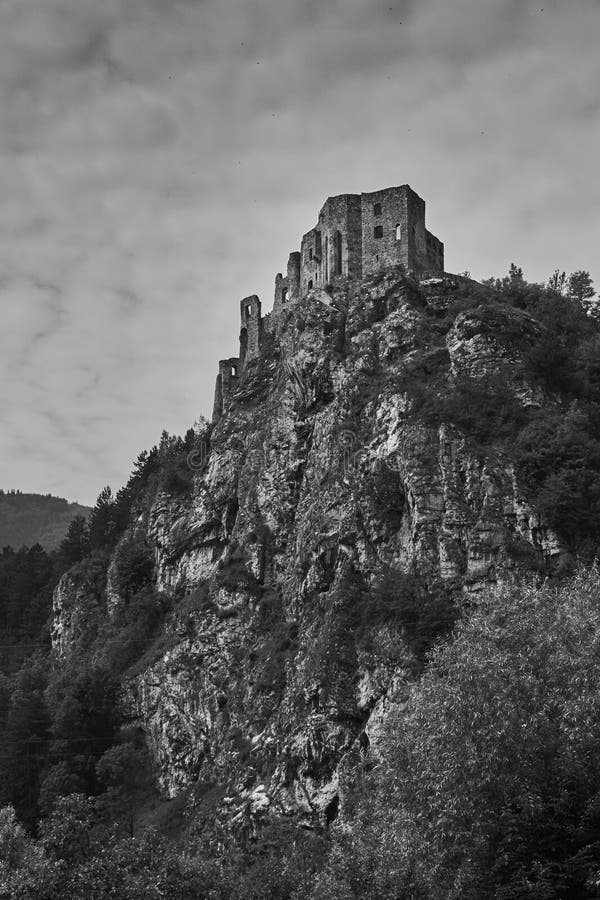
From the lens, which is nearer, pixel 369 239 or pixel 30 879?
pixel 30 879

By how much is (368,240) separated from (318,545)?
26.4m

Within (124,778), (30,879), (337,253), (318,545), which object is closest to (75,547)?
(124,778)

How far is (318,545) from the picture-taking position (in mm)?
59719

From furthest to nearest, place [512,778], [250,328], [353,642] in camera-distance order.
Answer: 1. [250,328]
2. [353,642]
3. [512,778]

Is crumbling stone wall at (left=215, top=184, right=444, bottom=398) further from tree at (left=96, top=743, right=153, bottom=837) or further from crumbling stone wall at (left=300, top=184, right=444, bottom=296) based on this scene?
tree at (left=96, top=743, right=153, bottom=837)

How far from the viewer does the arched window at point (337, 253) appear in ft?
246

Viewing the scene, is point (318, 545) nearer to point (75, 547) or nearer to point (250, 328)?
point (250, 328)

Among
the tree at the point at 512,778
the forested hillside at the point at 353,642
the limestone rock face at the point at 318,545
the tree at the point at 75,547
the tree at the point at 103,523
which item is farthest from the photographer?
the tree at the point at 75,547

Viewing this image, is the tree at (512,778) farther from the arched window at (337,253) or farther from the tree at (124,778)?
the arched window at (337,253)

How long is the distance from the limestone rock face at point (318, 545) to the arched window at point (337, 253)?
3041 mm

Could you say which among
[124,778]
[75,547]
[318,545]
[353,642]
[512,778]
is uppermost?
[75,547]

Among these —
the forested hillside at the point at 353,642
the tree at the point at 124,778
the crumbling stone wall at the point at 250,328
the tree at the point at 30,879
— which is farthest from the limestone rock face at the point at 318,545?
the tree at the point at 30,879

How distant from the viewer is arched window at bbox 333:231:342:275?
7506 centimetres

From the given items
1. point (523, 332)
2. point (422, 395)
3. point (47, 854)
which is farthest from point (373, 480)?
point (47, 854)
